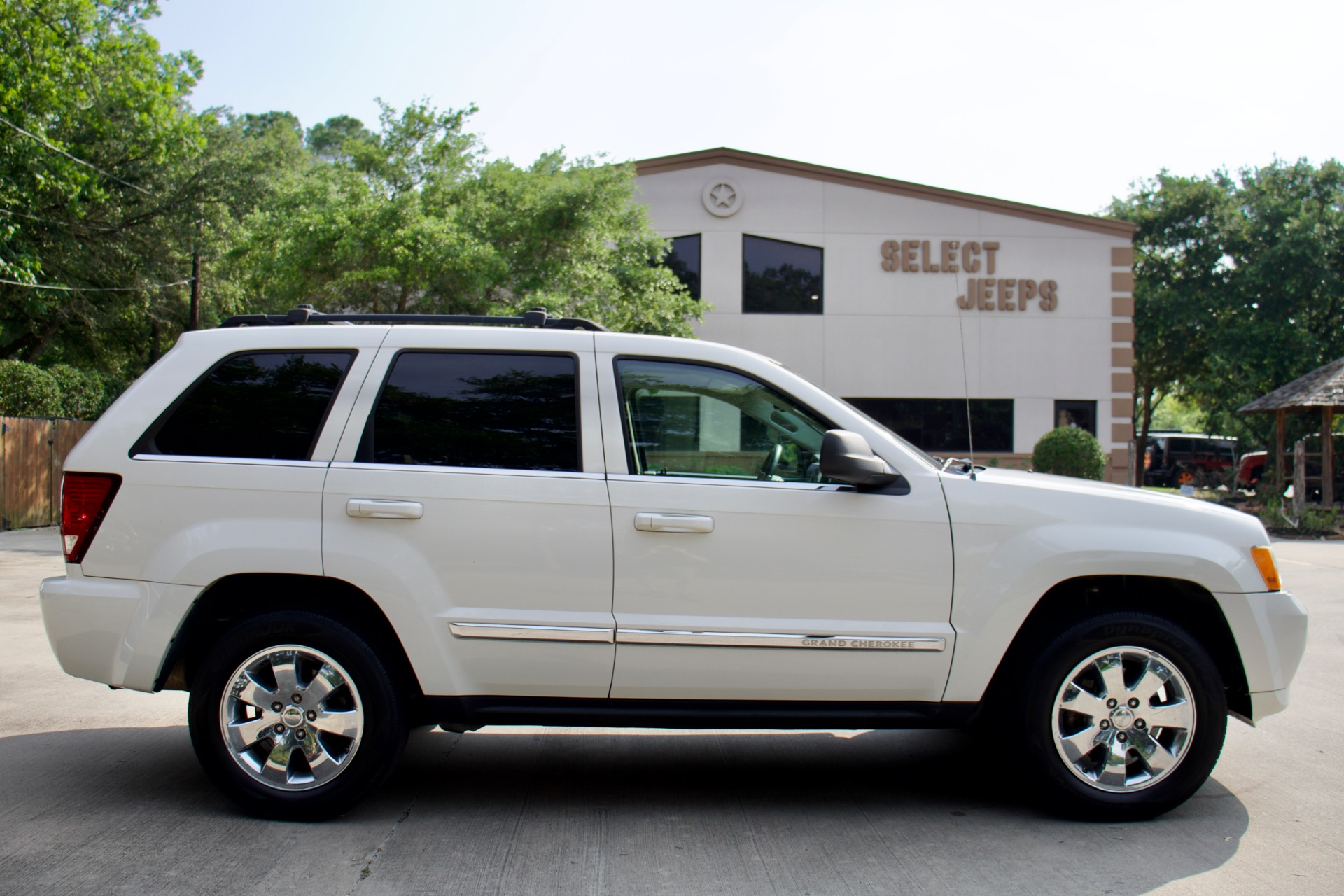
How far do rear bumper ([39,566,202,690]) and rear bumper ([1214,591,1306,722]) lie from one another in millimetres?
4114

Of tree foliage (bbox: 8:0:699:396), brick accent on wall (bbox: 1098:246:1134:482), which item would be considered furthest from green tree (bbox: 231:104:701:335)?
brick accent on wall (bbox: 1098:246:1134:482)

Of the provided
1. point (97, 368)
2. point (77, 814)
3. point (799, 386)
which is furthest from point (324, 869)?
point (97, 368)

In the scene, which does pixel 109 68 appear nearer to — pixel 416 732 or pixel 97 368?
pixel 97 368

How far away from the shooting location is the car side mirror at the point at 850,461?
12.7 feet

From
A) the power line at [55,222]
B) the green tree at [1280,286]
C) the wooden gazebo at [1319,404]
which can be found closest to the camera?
the power line at [55,222]

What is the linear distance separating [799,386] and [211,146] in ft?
107

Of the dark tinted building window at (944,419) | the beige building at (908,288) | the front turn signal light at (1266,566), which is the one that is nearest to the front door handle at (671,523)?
the front turn signal light at (1266,566)

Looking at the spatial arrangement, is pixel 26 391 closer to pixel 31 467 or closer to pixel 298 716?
A: pixel 31 467

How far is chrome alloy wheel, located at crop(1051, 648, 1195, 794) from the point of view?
4137mm

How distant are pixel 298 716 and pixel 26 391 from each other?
18692 mm

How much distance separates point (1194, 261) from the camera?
3431 centimetres

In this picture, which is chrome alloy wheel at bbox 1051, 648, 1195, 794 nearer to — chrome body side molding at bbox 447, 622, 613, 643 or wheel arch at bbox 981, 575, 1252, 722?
wheel arch at bbox 981, 575, 1252, 722

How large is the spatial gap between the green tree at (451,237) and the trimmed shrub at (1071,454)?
25.1ft

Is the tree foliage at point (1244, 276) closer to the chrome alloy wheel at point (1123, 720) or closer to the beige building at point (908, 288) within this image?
the beige building at point (908, 288)
